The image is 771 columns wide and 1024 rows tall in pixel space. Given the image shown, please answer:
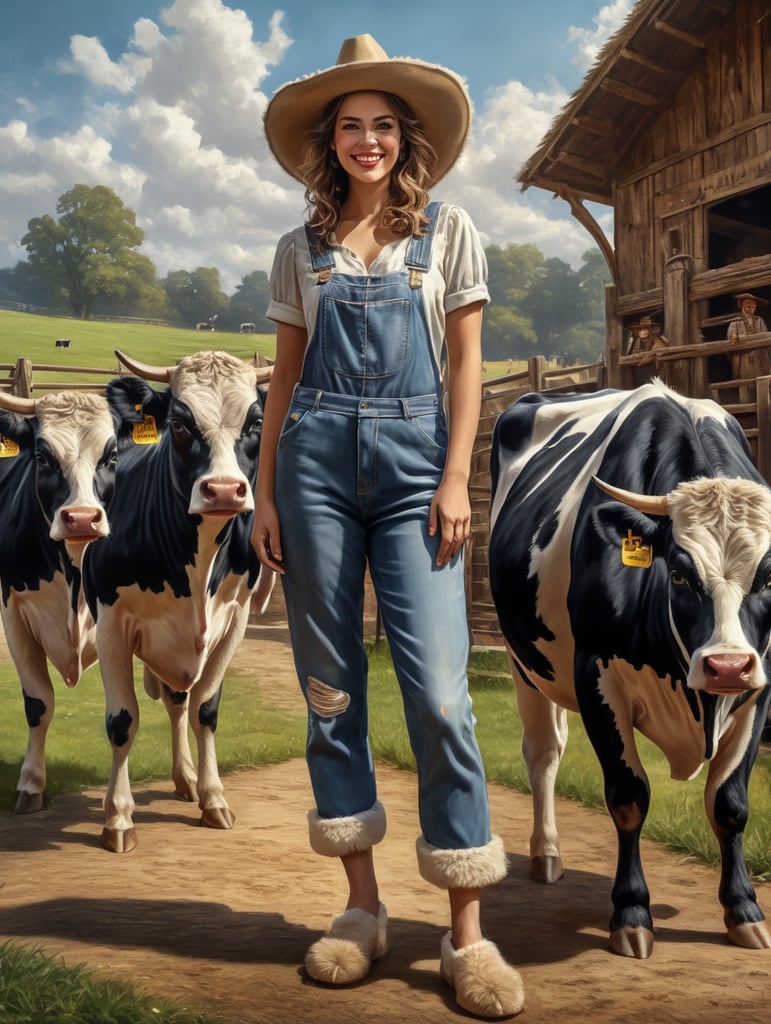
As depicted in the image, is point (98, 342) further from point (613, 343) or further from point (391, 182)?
point (391, 182)

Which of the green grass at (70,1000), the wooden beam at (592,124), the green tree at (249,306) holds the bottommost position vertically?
the green grass at (70,1000)

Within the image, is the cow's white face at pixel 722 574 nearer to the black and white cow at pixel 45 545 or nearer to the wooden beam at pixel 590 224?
the black and white cow at pixel 45 545

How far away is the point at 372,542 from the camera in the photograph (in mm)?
2785

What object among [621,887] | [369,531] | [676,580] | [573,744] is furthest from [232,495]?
[573,744]

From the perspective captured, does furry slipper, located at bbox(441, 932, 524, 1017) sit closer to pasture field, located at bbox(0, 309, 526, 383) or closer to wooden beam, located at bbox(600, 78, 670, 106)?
wooden beam, located at bbox(600, 78, 670, 106)

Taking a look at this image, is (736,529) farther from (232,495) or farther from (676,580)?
(232,495)

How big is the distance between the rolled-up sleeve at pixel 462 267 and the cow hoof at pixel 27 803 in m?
3.45

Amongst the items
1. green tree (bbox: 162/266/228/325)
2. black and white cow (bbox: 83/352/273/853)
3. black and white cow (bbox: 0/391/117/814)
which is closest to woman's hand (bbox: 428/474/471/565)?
black and white cow (bbox: 83/352/273/853)

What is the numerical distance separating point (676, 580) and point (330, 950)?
4.82ft

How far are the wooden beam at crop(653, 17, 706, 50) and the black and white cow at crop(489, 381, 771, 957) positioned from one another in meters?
7.79

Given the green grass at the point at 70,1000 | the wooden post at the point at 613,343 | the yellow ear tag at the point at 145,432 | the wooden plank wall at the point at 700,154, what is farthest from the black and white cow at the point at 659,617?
the wooden plank wall at the point at 700,154

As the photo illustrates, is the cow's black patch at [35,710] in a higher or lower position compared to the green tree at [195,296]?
lower

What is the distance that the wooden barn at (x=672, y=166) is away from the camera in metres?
10.2

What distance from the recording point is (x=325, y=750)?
109 inches
